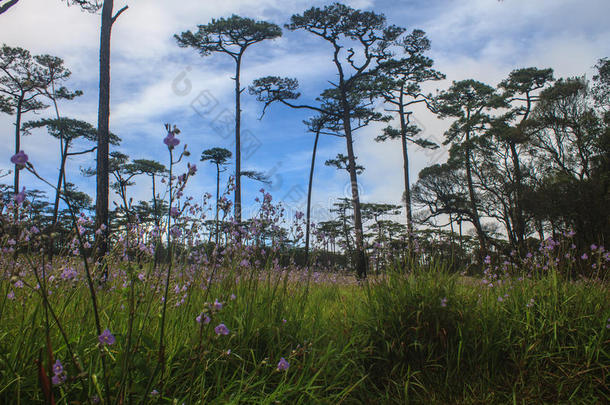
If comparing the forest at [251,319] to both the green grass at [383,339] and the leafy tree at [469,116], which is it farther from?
the leafy tree at [469,116]

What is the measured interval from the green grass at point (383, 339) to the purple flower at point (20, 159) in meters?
1.28

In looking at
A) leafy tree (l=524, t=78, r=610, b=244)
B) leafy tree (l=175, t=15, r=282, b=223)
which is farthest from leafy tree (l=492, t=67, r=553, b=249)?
leafy tree (l=175, t=15, r=282, b=223)

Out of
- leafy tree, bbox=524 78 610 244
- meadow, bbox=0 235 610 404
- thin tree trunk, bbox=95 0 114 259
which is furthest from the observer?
leafy tree, bbox=524 78 610 244

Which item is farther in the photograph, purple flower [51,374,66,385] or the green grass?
the green grass

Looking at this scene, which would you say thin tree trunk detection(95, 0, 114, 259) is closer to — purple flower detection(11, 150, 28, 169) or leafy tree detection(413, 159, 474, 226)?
purple flower detection(11, 150, 28, 169)

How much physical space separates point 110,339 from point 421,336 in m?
2.71

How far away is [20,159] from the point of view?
1.27m

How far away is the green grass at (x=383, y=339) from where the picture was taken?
2.43 metres

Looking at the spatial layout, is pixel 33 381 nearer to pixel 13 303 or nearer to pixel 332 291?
pixel 13 303

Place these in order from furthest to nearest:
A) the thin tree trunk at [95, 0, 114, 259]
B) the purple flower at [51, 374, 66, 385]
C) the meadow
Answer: the thin tree trunk at [95, 0, 114, 259]
the meadow
the purple flower at [51, 374, 66, 385]

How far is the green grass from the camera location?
2.43 m

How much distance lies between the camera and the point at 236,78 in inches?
677

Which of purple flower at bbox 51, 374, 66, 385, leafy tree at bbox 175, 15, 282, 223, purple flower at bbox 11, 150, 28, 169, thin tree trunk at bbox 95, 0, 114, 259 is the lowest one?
purple flower at bbox 51, 374, 66, 385

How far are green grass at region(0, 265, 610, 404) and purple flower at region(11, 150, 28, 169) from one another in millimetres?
1284
